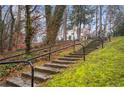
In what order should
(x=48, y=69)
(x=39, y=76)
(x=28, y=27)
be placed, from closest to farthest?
(x=39, y=76), (x=48, y=69), (x=28, y=27)

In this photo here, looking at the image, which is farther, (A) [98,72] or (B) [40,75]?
(B) [40,75]

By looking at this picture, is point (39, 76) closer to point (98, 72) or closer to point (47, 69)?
point (47, 69)

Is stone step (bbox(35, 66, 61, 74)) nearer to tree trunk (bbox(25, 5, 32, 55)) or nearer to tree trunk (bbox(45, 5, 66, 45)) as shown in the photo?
tree trunk (bbox(25, 5, 32, 55))

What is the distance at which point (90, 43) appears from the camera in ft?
21.1

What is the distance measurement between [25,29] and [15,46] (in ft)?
2.16

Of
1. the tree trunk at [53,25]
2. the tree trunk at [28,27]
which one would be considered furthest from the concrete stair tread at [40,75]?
the tree trunk at [53,25]

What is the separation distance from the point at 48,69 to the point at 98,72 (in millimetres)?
1135

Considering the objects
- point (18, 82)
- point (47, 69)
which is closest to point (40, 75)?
point (47, 69)

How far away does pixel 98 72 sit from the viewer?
192 inches

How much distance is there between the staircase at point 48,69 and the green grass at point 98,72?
20cm

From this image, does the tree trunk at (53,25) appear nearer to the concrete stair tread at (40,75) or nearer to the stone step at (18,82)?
the concrete stair tread at (40,75)

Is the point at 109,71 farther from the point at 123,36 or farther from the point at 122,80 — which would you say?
the point at 123,36

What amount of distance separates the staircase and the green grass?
0.67 ft
